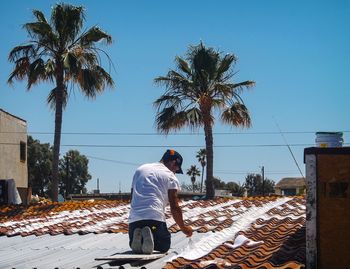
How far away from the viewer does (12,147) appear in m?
30.7

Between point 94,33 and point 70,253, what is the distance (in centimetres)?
1799

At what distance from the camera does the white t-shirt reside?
5926 mm

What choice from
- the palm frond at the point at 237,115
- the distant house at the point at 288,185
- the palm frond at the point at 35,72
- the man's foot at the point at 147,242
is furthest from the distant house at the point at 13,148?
the distant house at the point at 288,185

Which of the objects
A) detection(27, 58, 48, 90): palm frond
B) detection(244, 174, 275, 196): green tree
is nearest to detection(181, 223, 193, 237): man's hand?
detection(27, 58, 48, 90): palm frond

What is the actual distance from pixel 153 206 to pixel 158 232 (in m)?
0.29

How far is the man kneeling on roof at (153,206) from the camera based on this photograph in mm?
5875

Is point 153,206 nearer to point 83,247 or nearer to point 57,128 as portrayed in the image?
point 83,247

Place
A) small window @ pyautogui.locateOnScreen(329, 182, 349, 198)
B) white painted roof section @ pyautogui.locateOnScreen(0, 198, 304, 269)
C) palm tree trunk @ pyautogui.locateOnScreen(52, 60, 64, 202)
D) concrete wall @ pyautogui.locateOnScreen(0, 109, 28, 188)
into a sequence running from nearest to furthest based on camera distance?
1. small window @ pyautogui.locateOnScreen(329, 182, 349, 198)
2. white painted roof section @ pyautogui.locateOnScreen(0, 198, 304, 269)
3. palm tree trunk @ pyautogui.locateOnScreen(52, 60, 64, 202)
4. concrete wall @ pyautogui.locateOnScreen(0, 109, 28, 188)

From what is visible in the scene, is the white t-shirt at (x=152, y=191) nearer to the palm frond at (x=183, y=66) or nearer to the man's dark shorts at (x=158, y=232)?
the man's dark shorts at (x=158, y=232)

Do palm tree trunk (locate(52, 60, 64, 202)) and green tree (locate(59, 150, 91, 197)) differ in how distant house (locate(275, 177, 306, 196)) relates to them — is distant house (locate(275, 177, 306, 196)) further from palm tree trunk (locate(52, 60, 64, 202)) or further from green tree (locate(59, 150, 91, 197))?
palm tree trunk (locate(52, 60, 64, 202))

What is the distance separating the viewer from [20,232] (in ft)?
28.9

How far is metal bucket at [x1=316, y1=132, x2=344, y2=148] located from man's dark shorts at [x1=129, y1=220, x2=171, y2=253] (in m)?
1.93

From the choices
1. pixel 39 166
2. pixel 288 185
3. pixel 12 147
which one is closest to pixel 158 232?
pixel 12 147

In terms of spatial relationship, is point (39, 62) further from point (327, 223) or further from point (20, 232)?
point (327, 223)
